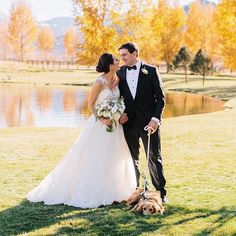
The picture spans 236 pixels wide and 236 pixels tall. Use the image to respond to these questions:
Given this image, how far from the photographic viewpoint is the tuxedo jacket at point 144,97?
7301mm

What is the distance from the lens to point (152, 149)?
7.42 m

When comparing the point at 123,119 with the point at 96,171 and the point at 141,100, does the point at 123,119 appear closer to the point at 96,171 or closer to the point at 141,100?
the point at 141,100

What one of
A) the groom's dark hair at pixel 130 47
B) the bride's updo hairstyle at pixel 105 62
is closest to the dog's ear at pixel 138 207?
the bride's updo hairstyle at pixel 105 62

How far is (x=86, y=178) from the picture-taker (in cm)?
756

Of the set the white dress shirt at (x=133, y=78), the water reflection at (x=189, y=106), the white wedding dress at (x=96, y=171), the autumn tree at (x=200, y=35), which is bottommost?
the water reflection at (x=189, y=106)

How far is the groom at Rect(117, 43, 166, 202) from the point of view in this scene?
23.9 ft

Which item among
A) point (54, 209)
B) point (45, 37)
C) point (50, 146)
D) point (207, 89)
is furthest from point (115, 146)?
point (45, 37)

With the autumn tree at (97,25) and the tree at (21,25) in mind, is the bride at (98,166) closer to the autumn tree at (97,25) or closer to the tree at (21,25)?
the autumn tree at (97,25)

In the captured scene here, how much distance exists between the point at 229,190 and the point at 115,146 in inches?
90.4

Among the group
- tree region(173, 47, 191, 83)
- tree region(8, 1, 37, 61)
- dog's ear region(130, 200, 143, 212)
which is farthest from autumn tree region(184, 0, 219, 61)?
dog's ear region(130, 200, 143, 212)

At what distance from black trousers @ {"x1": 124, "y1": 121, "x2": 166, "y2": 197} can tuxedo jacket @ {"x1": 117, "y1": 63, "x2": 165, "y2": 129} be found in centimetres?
10

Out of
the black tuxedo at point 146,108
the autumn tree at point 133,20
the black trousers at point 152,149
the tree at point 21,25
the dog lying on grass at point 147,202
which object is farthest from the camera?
the tree at point 21,25

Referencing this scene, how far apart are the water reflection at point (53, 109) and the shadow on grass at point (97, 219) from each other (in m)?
15.4

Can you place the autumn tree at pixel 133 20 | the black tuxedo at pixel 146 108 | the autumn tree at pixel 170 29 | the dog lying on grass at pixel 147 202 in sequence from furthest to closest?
the autumn tree at pixel 170 29
the autumn tree at pixel 133 20
the black tuxedo at pixel 146 108
the dog lying on grass at pixel 147 202
